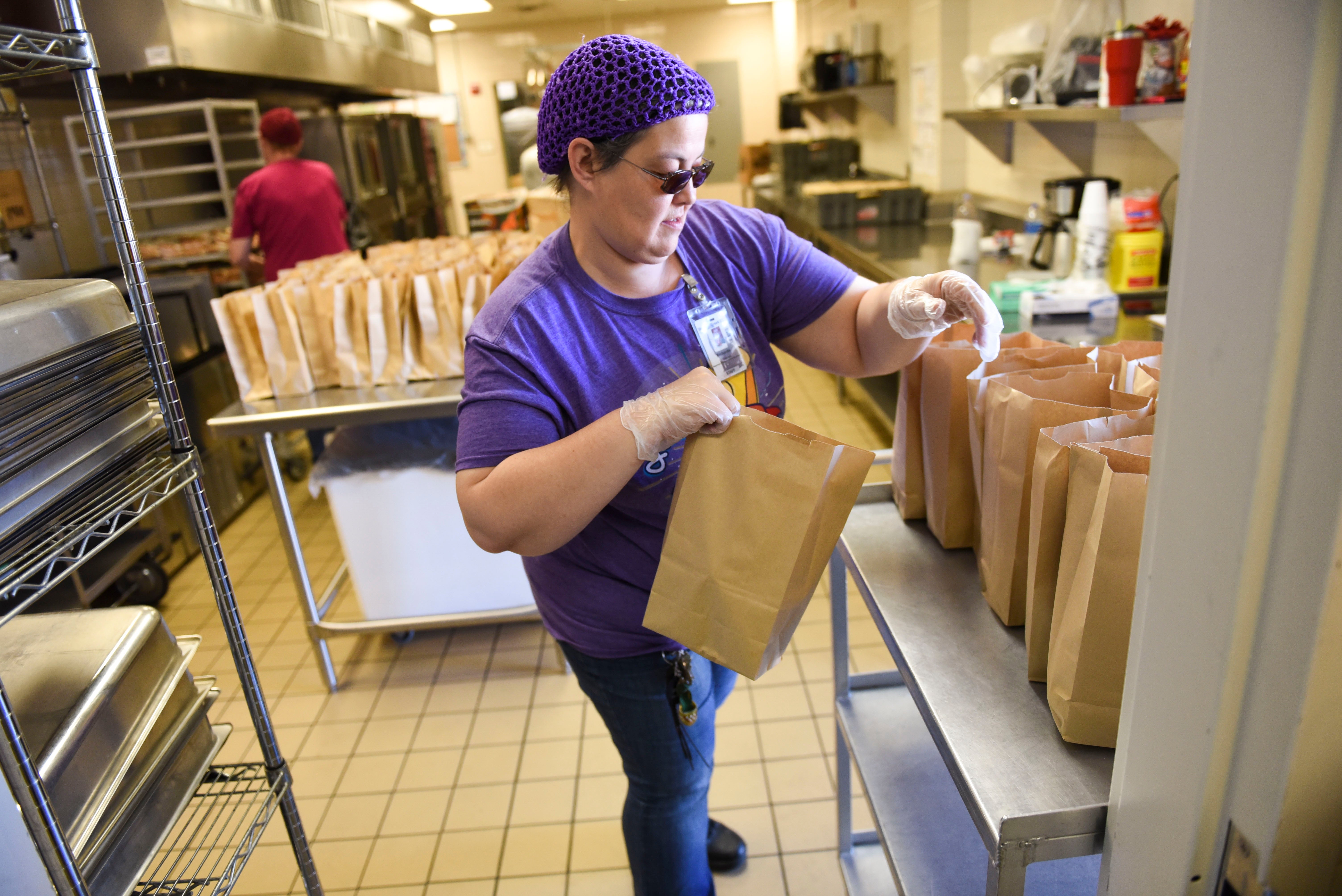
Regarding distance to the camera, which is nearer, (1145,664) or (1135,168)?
(1145,664)

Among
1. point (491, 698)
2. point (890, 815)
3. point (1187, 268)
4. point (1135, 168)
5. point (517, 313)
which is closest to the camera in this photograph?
point (1187, 268)

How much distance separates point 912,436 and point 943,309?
8.9 inches

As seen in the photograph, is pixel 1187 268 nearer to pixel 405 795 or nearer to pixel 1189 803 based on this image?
pixel 1189 803

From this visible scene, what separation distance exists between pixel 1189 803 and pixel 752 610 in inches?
19.0

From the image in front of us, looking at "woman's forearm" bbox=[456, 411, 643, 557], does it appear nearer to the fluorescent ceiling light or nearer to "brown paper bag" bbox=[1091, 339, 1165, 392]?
"brown paper bag" bbox=[1091, 339, 1165, 392]

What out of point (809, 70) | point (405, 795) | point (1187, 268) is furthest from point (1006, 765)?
point (809, 70)

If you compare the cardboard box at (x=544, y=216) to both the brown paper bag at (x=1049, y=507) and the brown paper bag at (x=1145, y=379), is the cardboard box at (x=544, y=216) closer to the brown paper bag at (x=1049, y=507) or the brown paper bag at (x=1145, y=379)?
the brown paper bag at (x=1145, y=379)

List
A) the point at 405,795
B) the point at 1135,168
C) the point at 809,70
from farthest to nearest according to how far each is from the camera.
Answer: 1. the point at 809,70
2. the point at 1135,168
3. the point at 405,795

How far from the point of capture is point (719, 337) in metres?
1.25

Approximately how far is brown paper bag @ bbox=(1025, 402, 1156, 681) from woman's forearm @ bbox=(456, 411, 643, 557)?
465mm

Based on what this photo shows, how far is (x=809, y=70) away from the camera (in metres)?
6.55

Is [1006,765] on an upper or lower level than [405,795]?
upper

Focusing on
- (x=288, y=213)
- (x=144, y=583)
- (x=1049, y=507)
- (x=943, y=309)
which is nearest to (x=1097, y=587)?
(x=1049, y=507)

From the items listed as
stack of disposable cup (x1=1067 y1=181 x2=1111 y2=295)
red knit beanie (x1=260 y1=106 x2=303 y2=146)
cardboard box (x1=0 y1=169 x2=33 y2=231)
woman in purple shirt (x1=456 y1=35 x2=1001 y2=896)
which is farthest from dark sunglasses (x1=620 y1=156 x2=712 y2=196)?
cardboard box (x1=0 y1=169 x2=33 y2=231)
